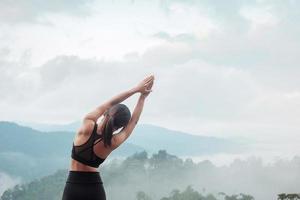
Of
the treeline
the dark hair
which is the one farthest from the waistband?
the treeline

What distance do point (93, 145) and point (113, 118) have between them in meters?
0.32

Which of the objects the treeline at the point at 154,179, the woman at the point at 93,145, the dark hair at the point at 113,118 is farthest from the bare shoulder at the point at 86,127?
the treeline at the point at 154,179

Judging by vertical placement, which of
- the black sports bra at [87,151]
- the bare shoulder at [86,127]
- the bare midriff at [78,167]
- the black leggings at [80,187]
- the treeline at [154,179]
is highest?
the treeline at [154,179]

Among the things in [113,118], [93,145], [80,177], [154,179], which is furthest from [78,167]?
[154,179]

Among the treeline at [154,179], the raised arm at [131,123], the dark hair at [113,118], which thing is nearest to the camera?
the dark hair at [113,118]

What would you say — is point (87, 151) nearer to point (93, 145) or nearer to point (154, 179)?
point (93, 145)

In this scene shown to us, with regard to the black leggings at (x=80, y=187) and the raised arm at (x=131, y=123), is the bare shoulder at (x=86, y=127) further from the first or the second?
the black leggings at (x=80, y=187)

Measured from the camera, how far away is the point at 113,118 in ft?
17.8

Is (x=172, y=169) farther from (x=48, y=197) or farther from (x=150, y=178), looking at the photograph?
(x=48, y=197)

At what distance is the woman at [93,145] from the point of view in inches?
214

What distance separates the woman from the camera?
5434 millimetres

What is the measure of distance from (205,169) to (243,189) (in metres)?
12.8

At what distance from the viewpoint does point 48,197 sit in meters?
138

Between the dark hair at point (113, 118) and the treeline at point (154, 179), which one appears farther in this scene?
the treeline at point (154, 179)
